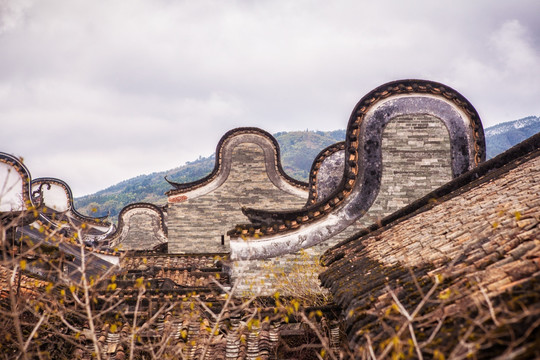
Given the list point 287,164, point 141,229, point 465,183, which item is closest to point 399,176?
point 465,183

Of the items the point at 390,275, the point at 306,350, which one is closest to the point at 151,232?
the point at 306,350

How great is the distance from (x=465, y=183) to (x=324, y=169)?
791 cm

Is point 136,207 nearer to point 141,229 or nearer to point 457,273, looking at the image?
point 141,229

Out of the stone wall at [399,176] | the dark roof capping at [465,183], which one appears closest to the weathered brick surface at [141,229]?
the stone wall at [399,176]

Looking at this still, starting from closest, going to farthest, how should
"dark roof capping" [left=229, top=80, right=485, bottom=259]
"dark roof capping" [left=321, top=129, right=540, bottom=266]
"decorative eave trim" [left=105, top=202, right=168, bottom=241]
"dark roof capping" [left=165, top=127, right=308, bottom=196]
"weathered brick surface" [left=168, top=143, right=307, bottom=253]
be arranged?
"dark roof capping" [left=321, top=129, right=540, bottom=266], "dark roof capping" [left=229, top=80, right=485, bottom=259], "weathered brick surface" [left=168, top=143, right=307, bottom=253], "dark roof capping" [left=165, top=127, right=308, bottom=196], "decorative eave trim" [left=105, top=202, right=168, bottom=241]

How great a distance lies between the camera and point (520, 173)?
6.54 metres

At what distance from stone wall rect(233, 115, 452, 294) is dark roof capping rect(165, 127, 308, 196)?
8.76 metres

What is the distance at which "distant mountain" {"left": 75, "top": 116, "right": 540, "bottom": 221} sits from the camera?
78.1 m

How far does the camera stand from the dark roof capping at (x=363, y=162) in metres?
10.5

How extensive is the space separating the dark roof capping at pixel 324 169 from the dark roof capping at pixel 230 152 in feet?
12.5

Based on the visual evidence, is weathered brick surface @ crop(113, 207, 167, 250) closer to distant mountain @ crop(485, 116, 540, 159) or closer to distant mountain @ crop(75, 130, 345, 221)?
distant mountain @ crop(75, 130, 345, 221)

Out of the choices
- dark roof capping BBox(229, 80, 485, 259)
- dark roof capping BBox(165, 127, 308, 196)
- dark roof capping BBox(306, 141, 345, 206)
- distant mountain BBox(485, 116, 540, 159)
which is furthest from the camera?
distant mountain BBox(485, 116, 540, 159)

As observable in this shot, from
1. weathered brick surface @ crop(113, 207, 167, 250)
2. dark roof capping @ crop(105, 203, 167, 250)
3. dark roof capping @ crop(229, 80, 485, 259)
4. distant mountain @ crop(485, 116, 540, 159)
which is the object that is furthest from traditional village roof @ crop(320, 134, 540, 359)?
distant mountain @ crop(485, 116, 540, 159)

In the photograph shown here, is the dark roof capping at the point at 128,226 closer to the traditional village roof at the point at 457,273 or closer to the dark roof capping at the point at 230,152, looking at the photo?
the dark roof capping at the point at 230,152
